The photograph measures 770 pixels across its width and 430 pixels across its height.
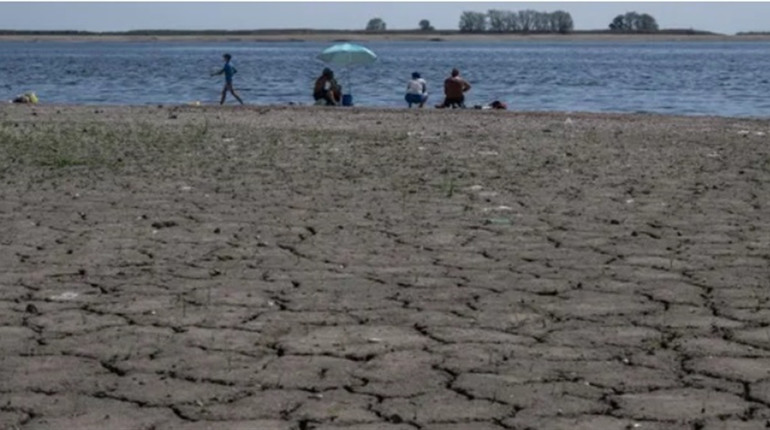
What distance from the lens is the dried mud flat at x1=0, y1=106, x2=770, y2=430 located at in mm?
5184

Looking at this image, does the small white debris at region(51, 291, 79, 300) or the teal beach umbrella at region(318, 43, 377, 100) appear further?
the teal beach umbrella at region(318, 43, 377, 100)

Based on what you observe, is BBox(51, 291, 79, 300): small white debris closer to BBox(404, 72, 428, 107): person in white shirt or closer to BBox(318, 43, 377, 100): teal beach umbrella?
BBox(404, 72, 428, 107): person in white shirt

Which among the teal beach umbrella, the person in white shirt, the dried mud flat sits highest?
the dried mud flat

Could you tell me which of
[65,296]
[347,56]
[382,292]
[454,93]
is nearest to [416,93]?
[454,93]

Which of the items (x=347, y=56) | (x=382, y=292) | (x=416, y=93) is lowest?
(x=416, y=93)

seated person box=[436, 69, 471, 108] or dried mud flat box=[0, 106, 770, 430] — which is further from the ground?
dried mud flat box=[0, 106, 770, 430]

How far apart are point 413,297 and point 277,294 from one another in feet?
2.07

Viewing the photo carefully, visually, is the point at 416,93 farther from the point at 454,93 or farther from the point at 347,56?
the point at 347,56

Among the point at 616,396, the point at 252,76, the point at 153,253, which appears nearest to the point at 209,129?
the point at 153,253

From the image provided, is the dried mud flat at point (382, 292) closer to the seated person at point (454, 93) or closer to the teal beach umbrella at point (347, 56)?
the seated person at point (454, 93)

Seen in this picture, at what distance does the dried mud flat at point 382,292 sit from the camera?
5.18m

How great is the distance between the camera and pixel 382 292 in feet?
23.1

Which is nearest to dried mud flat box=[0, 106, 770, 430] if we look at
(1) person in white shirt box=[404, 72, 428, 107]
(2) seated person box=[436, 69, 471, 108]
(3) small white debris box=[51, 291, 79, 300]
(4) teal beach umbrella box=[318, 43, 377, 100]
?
(3) small white debris box=[51, 291, 79, 300]

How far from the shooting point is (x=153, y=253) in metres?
8.06
